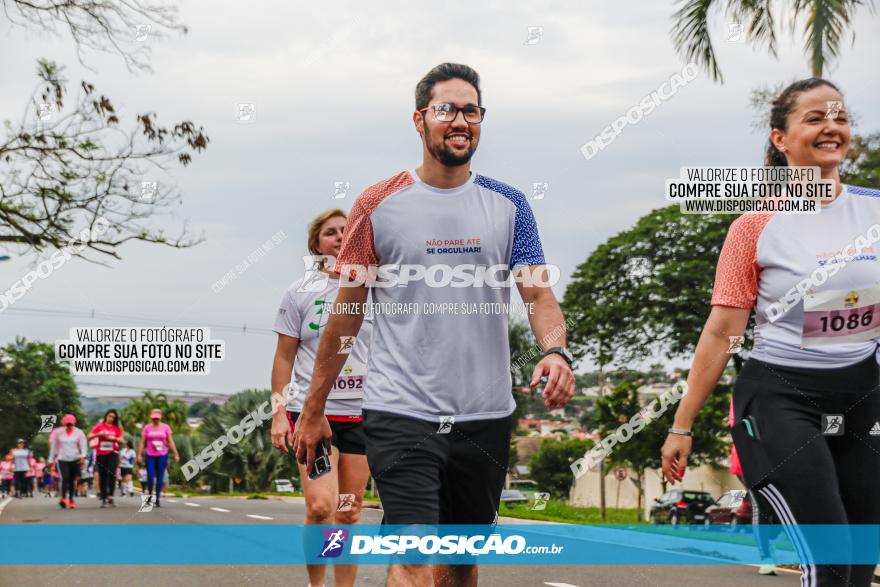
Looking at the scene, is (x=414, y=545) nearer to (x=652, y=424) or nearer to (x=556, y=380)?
(x=556, y=380)

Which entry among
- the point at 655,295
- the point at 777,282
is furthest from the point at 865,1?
the point at 655,295

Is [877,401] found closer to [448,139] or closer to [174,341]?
[448,139]

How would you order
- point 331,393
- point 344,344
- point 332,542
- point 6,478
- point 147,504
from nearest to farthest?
point 344,344 < point 332,542 < point 331,393 < point 147,504 < point 6,478

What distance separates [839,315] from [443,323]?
136 centimetres

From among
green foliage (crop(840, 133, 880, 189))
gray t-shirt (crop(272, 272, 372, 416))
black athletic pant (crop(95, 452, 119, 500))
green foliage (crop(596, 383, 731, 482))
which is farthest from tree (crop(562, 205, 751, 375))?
gray t-shirt (crop(272, 272, 372, 416))

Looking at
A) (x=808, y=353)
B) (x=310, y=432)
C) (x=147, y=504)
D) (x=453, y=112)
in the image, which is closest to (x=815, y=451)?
(x=808, y=353)

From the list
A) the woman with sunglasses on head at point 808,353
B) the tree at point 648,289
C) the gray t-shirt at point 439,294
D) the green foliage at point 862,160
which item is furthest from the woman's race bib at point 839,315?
the tree at point 648,289

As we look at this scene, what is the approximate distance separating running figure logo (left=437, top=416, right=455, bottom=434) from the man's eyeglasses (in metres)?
1.08

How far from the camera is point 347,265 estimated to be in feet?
13.8

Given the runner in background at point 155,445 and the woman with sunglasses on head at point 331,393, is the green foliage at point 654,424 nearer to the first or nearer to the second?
the runner in background at point 155,445

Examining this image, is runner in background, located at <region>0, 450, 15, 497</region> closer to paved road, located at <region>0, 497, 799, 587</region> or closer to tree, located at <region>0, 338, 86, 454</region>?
tree, located at <region>0, 338, 86, 454</region>

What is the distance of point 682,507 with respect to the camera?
35719 millimetres

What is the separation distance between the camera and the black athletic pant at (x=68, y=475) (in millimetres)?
16562

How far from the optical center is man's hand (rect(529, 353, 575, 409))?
150 inches
